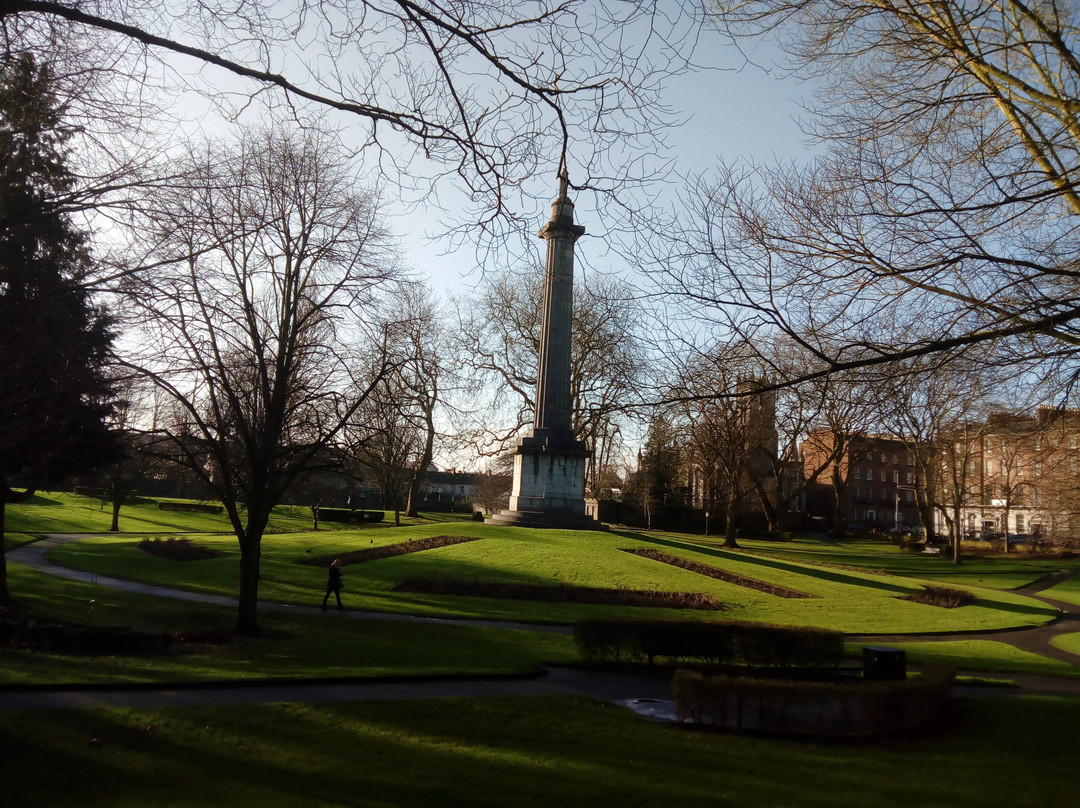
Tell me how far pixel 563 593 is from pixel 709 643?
10.7m

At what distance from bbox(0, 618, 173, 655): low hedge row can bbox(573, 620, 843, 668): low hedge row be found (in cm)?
824

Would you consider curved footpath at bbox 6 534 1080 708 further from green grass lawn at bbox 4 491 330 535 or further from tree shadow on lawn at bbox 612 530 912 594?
green grass lawn at bbox 4 491 330 535

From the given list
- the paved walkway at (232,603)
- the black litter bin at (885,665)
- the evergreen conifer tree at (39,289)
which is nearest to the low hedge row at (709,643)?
the black litter bin at (885,665)

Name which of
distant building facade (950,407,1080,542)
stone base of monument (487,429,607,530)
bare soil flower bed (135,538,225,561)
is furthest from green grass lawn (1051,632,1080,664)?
bare soil flower bed (135,538,225,561)

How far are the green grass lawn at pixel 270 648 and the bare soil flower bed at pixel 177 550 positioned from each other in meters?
7.78

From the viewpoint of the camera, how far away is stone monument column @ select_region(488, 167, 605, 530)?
41906mm

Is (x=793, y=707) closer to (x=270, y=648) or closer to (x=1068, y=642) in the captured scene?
(x=270, y=648)

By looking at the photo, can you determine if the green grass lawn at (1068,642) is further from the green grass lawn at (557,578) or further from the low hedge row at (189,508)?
the low hedge row at (189,508)

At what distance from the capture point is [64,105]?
6.64 m

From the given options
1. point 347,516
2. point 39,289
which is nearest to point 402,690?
point 39,289

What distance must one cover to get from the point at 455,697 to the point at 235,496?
8819 mm

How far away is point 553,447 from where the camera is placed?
1658 inches

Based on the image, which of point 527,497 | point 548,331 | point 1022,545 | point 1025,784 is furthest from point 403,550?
point 1022,545

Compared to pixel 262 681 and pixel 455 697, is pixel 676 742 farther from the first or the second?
pixel 262 681
